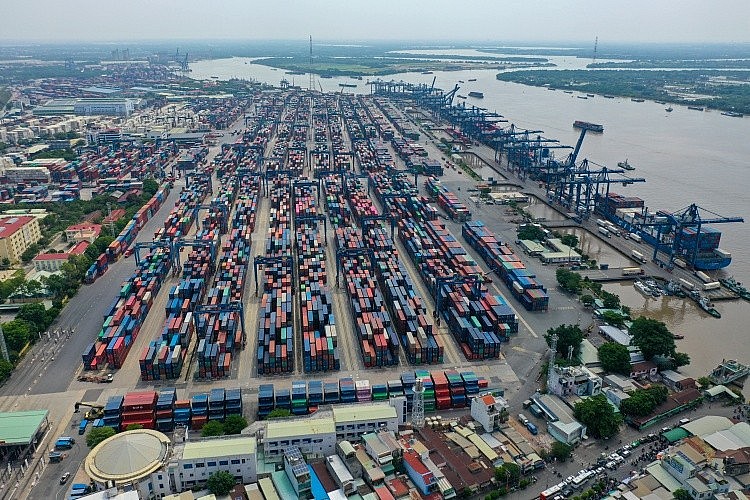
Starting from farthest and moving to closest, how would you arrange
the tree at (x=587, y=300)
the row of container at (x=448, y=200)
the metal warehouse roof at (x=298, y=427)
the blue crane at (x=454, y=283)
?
the row of container at (x=448, y=200) → the tree at (x=587, y=300) → the blue crane at (x=454, y=283) → the metal warehouse roof at (x=298, y=427)

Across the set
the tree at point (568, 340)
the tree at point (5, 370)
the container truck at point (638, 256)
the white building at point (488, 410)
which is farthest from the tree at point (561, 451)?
the tree at point (5, 370)

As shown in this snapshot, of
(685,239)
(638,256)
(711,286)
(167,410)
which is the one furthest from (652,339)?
(167,410)

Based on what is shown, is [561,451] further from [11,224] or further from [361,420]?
[11,224]

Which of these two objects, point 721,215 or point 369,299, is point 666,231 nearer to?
point 721,215

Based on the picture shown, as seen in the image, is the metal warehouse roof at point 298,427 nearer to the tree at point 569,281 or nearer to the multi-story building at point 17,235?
the tree at point 569,281

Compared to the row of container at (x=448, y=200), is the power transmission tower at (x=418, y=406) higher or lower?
lower

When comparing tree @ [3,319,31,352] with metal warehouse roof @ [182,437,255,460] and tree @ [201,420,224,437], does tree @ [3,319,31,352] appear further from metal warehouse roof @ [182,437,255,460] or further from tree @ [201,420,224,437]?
metal warehouse roof @ [182,437,255,460]
